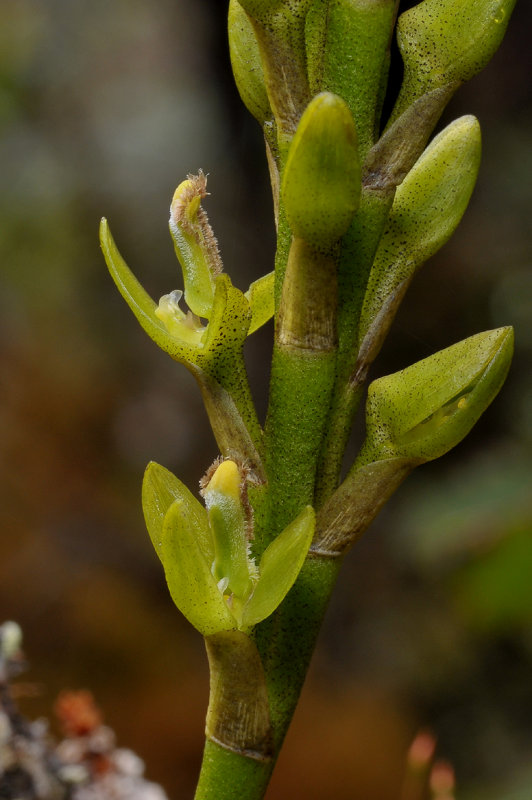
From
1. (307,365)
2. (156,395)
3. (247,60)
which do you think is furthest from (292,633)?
(156,395)

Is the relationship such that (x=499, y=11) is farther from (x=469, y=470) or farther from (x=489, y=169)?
(x=489, y=169)

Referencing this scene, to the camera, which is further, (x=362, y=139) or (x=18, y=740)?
(x=18, y=740)

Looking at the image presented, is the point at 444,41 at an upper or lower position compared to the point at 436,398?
upper

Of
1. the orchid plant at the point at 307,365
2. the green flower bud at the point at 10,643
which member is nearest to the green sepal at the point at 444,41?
the orchid plant at the point at 307,365

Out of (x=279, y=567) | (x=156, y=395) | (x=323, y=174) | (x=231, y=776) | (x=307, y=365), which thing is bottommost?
(x=156, y=395)

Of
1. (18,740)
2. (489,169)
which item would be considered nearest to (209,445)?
(489,169)

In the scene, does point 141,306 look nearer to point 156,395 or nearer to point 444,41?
point 444,41
